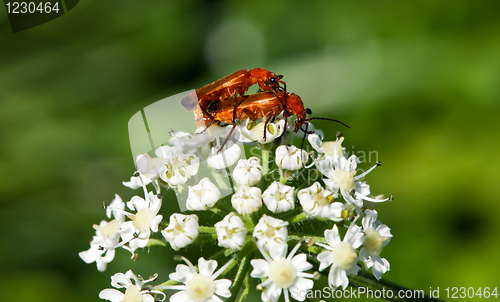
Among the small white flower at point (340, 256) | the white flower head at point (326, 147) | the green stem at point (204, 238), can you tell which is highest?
the white flower head at point (326, 147)

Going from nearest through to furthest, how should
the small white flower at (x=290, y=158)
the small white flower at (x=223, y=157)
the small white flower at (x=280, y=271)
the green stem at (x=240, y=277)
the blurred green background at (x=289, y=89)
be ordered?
the small white flower at (x=280, y=271) < the green stem at (x=240, y=277) < the small white flower at (x=290, y=158) < the small white flower at (x=223, y=157) < the blurred green background at (x=289, y=89)

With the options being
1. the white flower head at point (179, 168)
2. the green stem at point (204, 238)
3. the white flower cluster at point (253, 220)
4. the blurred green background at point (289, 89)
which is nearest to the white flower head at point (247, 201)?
the white flower cluster at point (253, 220)

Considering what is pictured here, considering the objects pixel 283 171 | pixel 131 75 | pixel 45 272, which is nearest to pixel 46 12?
pixel 131 75

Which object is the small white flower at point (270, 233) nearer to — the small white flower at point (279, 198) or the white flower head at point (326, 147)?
the small white flower at point (279, 198)

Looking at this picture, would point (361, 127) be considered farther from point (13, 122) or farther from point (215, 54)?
point (13, 122)

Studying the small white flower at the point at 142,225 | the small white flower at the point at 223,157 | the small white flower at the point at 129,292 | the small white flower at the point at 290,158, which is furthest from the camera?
the small white flower at the point at 223,157

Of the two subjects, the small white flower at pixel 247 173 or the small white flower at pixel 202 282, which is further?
the small white flower at pixel 247 173

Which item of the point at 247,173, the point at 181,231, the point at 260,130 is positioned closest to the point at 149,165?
the point at 181,231

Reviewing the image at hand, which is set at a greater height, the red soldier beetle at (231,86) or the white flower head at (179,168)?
the red soldier beetle at (231,86)
